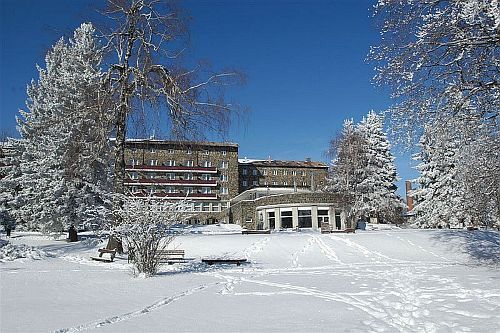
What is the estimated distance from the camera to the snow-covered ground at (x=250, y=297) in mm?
6766

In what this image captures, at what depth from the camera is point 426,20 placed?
12.8m

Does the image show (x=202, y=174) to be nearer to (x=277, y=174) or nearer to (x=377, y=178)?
(x=277, y=174)

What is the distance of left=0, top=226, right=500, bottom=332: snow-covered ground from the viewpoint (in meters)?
6.77

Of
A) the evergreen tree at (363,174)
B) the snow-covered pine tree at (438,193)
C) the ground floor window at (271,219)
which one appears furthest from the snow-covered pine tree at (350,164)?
the ground floor window at (271,219)

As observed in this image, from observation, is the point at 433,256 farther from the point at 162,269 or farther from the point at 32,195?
the point at 32,195

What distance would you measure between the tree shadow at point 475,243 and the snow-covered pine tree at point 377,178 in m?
15.1

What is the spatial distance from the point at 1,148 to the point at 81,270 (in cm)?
2918

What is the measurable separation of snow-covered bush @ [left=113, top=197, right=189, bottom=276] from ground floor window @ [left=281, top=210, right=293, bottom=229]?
1284 inches

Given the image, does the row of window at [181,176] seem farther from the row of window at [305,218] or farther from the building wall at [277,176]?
the row of window at [305,218]

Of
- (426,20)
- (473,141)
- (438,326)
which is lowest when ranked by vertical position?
(438,326)

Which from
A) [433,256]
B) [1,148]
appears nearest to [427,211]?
[433,256]

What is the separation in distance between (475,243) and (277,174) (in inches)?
2330

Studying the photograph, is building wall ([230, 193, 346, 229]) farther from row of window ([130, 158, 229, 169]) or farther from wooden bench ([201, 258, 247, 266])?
wooden bench ([201, 258, 247, 266])

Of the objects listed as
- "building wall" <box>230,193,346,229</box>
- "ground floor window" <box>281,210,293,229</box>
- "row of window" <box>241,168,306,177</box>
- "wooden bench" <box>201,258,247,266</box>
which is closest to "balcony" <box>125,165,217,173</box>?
"row of window" <box>241,168,306,177</box>
